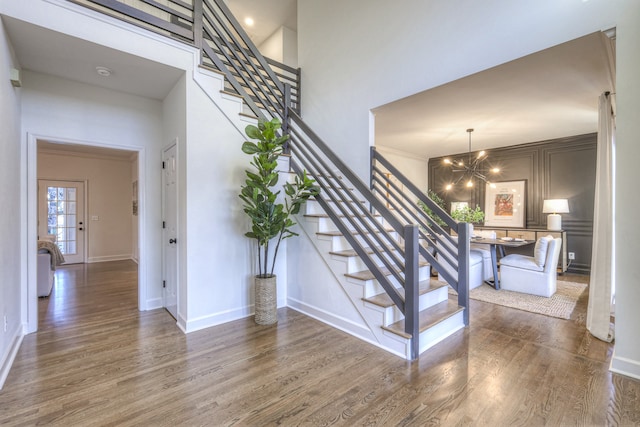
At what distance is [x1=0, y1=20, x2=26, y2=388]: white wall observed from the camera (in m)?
2.18

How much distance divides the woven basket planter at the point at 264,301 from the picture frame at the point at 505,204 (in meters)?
5.83

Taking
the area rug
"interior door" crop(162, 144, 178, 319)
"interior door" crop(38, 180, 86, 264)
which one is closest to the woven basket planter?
"interior door" crop(162, 144, 178, 319)

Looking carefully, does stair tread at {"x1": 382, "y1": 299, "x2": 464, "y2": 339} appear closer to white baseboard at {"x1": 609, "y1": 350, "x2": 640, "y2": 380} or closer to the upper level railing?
white baseboard at {"x1": 609, "y1": 350, "x2": 640, "y2": 380}

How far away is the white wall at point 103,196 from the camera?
691cm

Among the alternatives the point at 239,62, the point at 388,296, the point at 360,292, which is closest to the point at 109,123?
the point at 239,62

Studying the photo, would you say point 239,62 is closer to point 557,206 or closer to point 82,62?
point 82,62

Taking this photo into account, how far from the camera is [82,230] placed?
283 inches

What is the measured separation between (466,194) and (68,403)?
7.76 meters

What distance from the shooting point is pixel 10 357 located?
92.0 inches

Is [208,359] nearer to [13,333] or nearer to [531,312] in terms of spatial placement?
[13,333]

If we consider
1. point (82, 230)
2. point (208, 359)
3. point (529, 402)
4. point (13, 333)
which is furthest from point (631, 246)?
point (82, 230)

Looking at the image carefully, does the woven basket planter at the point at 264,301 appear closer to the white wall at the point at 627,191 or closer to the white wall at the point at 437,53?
the white wall at the point at 437,53

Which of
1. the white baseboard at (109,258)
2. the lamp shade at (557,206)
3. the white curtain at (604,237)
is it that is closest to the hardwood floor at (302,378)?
the white curtain at (604,237)

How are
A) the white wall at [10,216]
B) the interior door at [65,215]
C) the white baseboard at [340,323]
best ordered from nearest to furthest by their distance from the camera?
the white wall at [10,216]
the white baseboard at [340,323]
the interior door at [65,215]
